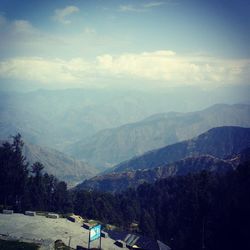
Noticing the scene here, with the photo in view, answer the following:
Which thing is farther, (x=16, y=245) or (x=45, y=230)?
(x=45, y=230)

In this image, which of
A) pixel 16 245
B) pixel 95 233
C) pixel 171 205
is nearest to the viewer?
pixel 16 245

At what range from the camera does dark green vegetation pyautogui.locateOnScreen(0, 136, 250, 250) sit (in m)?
97.7

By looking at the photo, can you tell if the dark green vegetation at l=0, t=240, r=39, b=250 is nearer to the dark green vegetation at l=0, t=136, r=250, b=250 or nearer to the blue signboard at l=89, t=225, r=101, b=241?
the blue signboard at l=89, t=225, r=101, b=241

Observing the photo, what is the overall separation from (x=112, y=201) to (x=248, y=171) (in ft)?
186

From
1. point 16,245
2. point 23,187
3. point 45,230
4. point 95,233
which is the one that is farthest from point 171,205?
point 16,245

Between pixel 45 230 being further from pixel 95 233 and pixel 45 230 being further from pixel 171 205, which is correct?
pixel 171 205

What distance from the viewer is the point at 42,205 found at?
4783 inches

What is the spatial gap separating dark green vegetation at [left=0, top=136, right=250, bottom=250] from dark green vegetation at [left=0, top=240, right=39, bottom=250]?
41.8m

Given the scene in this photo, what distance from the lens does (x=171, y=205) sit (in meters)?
148

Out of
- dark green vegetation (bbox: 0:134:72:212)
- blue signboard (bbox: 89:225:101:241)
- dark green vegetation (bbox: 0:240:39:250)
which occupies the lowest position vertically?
dark green vegetation (bbox: 0:240:39:250)

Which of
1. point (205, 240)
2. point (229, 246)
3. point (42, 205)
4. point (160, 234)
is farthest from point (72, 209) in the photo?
point (229, 246)

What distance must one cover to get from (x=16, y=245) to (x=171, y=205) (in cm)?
9663

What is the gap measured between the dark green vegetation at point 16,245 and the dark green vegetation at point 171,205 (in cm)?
4182

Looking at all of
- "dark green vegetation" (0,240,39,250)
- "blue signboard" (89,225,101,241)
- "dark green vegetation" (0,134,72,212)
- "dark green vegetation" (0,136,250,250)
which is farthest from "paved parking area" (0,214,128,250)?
"dark green vegetation" (0,134,72,212)
